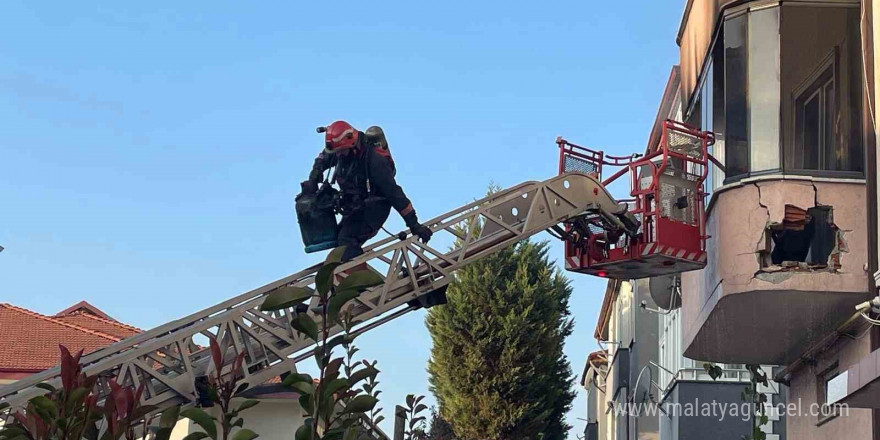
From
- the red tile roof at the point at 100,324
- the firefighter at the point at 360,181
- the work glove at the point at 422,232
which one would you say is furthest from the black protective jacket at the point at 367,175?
the red tile roof at the point at 100,324

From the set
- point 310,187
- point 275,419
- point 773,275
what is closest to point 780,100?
point 773,275

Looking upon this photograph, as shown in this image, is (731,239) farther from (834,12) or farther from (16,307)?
(16,307)

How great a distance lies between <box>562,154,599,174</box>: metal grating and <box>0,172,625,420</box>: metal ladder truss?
0.73m

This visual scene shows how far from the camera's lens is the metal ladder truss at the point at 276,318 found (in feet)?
33.3

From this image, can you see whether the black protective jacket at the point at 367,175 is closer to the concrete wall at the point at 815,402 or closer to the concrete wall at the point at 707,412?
the concrete wall at the point at 815,402

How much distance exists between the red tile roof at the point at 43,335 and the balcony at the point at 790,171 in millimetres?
16712

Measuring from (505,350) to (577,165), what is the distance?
2264cm

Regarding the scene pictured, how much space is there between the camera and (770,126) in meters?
11.3

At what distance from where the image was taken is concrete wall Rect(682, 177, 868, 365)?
35.7 feet

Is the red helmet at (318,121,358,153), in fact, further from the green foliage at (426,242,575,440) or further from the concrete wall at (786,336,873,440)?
the green foliage at (426,242,575,440)

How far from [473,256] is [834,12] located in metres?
4.19

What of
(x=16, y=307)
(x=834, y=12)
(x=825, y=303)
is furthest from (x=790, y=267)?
(x=16, y=307)

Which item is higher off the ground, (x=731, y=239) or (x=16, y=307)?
(x=16, y=307)

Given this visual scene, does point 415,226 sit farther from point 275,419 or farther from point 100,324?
point 100,324
